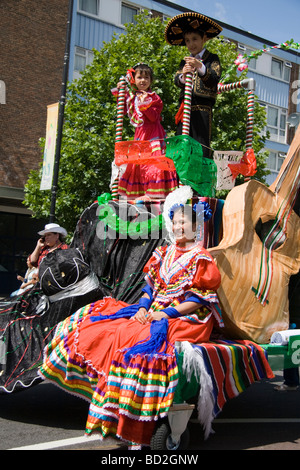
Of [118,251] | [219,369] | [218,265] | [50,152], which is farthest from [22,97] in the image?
[219,369]

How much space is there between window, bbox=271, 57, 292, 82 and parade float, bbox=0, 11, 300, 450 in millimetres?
25444

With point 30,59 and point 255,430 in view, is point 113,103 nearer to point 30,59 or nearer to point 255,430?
point 30,59

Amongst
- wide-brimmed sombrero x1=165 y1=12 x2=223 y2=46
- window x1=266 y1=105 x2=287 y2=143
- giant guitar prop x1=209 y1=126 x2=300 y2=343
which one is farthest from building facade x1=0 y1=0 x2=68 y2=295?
giant guitar prop x1=209 y1=126 x2=300 y2=343

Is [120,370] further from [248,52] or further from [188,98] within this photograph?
[248,52]

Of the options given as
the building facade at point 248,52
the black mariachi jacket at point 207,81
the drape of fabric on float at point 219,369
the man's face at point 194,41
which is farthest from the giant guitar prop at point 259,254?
the building facade at point 248,52

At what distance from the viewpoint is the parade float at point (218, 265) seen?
4.20 metres

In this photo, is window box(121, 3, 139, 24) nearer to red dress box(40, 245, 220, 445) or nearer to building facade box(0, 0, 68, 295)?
building facade box(0, 0, 68, 295)

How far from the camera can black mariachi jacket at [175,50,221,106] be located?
6379 mm

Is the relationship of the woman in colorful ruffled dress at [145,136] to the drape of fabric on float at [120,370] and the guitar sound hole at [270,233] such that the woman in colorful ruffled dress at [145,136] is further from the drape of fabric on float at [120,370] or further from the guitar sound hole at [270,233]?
the drape of fabric on float at [120,370]

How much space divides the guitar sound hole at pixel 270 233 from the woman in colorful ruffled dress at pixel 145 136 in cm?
114

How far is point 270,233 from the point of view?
18.1ft

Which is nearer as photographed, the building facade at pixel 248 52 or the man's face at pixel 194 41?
the man's face at pixel 194 41
